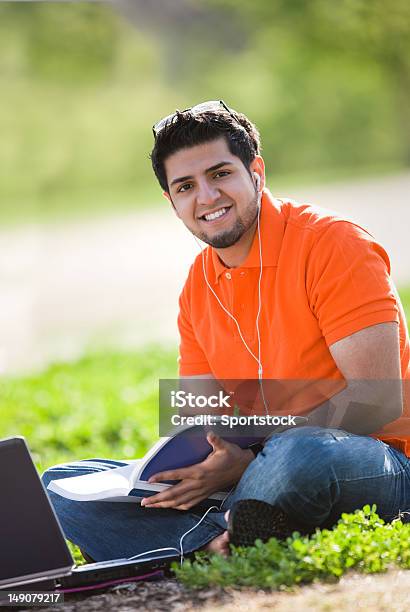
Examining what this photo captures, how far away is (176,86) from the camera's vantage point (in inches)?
854

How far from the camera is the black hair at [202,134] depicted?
3.97 meters

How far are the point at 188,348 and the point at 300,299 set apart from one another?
69cm

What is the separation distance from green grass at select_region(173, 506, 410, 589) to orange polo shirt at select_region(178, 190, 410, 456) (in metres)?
0.53

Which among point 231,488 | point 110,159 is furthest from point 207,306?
point 110,159

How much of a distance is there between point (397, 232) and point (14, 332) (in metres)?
6.54

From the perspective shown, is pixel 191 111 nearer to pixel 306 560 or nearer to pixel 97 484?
pixel 97 484

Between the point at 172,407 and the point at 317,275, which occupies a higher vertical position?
the point at 317,275

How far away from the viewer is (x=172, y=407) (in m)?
4.11

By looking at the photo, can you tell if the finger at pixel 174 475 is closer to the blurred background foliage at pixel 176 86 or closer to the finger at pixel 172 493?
the finger at pixel 172 493

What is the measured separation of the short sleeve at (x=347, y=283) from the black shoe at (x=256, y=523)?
58cm

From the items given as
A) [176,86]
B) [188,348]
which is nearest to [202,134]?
[188,348]

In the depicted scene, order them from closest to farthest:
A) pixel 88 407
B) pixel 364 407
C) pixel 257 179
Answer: pixel 364 407 < pixel 257 179 < pixel 88 407

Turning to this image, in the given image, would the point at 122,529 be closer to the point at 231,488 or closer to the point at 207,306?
the point at 231,488

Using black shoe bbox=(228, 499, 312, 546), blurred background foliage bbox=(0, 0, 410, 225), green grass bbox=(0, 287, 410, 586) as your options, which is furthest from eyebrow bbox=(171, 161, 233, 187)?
blurred background foliage bbox=(0, 0, 410, 225)
